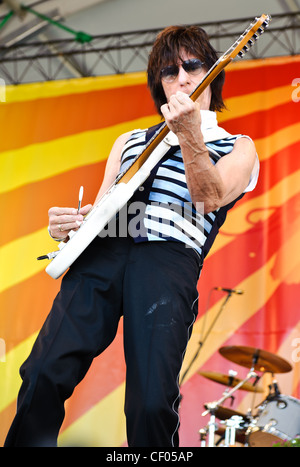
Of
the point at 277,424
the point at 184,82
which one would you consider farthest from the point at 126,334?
the point at 277,424

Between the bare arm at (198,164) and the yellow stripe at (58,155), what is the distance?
4167 millimetres

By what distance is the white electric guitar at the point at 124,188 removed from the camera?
5.43 feet

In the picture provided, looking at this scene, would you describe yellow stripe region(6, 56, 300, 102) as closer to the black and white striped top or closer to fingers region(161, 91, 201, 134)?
the black and white striped top

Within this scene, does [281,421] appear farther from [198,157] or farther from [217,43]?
[217,43]

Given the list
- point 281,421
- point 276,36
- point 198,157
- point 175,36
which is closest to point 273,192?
point 276,36

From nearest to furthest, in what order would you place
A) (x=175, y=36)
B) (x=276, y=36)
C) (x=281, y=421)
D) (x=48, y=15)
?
(x=175, y=36), (x=281, y=421), (x=276, y=36), (x=48, y=15)

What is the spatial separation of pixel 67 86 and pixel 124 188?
4809mm

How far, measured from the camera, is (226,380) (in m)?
4.70

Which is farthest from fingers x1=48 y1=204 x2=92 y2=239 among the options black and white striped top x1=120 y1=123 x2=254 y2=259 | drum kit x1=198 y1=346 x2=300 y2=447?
drum kit x1=198 y1=346 x2=300 y2=447

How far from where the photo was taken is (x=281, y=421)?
14.0 feet

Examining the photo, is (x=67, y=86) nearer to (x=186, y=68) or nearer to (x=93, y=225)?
(x=186, y=68)

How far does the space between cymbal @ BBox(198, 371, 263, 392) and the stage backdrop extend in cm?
39

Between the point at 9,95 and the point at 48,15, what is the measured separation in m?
0.91

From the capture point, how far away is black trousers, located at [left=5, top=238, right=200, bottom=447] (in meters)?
1.47
